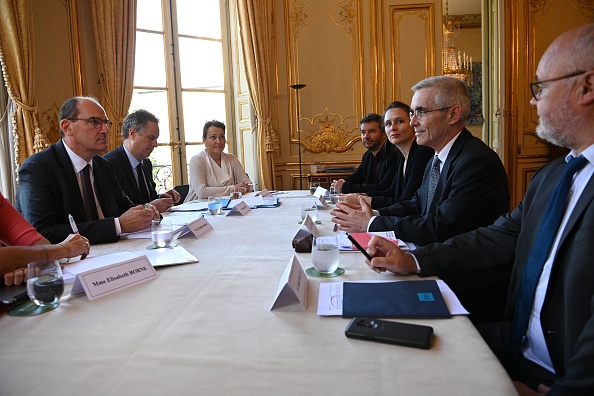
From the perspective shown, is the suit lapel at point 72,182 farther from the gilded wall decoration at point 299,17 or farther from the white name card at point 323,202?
the gilded wall decoration at point 299,17

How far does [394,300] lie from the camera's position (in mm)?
1049

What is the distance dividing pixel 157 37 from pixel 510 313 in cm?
528

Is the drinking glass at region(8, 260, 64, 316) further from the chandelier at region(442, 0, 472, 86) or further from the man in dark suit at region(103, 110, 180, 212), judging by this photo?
the chandelier at region(442, 0, 472, 86)


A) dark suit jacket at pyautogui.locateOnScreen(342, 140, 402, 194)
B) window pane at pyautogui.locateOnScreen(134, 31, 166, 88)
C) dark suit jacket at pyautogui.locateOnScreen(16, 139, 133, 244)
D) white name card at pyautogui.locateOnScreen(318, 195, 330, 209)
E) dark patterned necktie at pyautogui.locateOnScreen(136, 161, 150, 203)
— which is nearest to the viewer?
dark suit jacket at pyautogui.locateOnScreen(16, 139, 133, 244)

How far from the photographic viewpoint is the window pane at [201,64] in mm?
5641

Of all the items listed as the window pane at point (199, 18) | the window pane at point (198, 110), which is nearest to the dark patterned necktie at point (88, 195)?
the window pane at point (198, 110)

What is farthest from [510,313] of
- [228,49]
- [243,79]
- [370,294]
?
[228,49]

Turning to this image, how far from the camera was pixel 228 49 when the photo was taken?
5977 millimetres

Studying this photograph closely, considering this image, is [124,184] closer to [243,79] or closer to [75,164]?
[75,164]

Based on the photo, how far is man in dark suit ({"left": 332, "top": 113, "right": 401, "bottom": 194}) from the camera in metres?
3.93

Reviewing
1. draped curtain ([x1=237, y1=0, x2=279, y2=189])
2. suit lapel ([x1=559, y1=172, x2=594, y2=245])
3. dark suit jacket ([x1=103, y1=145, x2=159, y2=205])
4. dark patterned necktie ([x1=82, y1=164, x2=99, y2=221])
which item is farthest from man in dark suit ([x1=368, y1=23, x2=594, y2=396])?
draped curtain ([x1=237, y1=0, x2=279, y2=189])

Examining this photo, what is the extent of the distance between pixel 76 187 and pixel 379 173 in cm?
271

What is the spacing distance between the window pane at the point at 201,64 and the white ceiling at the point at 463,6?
3.68 meters

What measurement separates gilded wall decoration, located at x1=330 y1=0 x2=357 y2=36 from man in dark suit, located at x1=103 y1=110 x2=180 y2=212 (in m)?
3.39
